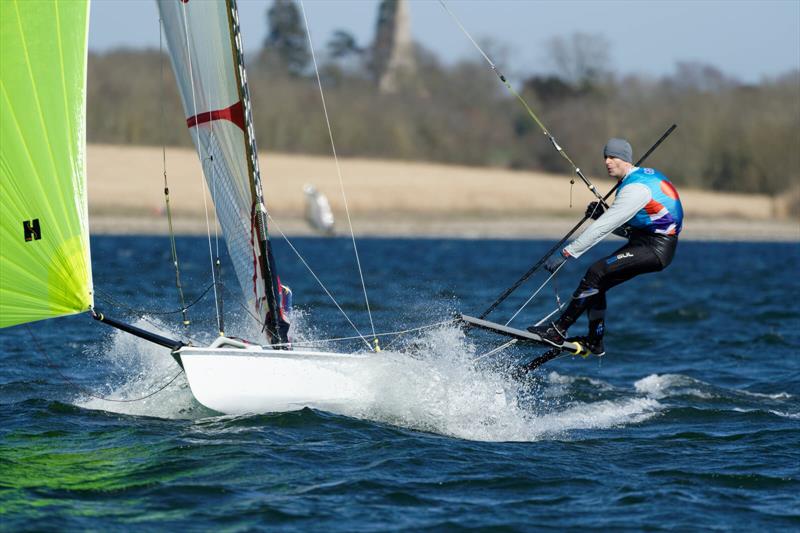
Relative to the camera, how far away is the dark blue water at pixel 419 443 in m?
6.40

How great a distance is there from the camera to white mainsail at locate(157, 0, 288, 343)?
816cm

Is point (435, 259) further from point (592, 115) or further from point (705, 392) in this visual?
point (592, 115)

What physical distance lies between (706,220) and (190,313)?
35729mm

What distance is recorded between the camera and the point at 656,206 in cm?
827

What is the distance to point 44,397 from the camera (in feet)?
30.2

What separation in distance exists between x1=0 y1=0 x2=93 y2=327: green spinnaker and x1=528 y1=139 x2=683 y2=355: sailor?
3118mm

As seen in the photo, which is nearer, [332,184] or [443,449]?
[443,449]

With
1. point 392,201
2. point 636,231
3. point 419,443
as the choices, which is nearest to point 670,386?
point 636,231

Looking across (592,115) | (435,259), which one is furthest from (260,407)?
(592,115)

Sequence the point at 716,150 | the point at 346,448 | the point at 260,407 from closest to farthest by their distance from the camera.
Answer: the point at 346,448
the point at 260,407
the point at 716,150

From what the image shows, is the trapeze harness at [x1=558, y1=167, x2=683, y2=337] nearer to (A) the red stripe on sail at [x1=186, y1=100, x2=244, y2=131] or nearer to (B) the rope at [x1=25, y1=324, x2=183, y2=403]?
(A) the red stripe on sail at [x1=186, y1=100, x2=244, y2=131]

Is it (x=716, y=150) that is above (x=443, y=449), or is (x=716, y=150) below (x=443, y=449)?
above

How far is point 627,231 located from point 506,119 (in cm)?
5882

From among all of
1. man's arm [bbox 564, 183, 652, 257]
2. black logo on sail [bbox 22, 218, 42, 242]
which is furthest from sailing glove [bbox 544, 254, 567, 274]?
black logo on sail [bbox 22, 218, 42, 242]
